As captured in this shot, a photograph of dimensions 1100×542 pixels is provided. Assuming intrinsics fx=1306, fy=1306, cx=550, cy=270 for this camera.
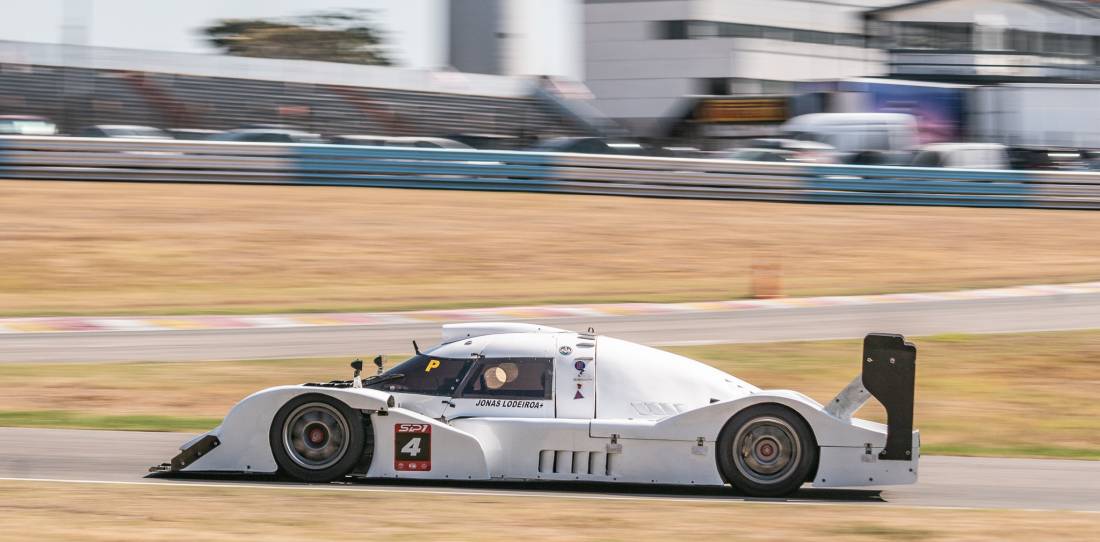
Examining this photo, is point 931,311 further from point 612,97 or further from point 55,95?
point 612,97

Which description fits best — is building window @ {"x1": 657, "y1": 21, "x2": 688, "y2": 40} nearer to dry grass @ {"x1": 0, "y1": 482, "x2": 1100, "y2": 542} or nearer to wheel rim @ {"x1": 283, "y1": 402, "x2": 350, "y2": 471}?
wheel rim @ {"x1": 283, "y1": 402, "x2": 350, "y2": 471}

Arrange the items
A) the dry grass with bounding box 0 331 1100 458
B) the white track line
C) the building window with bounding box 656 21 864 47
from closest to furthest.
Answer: the white track line
the dry grass with bounding box 0 331 1100 458
the building window with bounding box 656 21 864 47

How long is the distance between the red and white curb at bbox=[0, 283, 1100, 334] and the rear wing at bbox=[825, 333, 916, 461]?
9.15m

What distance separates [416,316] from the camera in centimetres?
1786

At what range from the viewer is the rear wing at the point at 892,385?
8.43 meters

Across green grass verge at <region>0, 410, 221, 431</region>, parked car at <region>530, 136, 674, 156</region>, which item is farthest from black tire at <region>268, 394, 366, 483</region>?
parked car at <region>530, 136, 674, 156</region>

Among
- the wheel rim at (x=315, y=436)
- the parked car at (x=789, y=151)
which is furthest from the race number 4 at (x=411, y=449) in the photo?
the parked car at (x=789, y=151)

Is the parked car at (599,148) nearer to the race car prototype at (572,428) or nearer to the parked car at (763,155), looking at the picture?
the parked car at (763,155)

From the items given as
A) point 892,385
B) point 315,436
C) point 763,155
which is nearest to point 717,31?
point 763,155

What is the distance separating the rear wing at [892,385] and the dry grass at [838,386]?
2.72 meters

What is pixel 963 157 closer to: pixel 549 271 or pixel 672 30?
pixel 549 271

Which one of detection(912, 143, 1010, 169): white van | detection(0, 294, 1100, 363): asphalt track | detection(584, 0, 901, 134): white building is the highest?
detection(584, 0, 901, 134): white building

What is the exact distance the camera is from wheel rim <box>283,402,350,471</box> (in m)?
8.66

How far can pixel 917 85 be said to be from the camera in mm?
Answer: 43812
